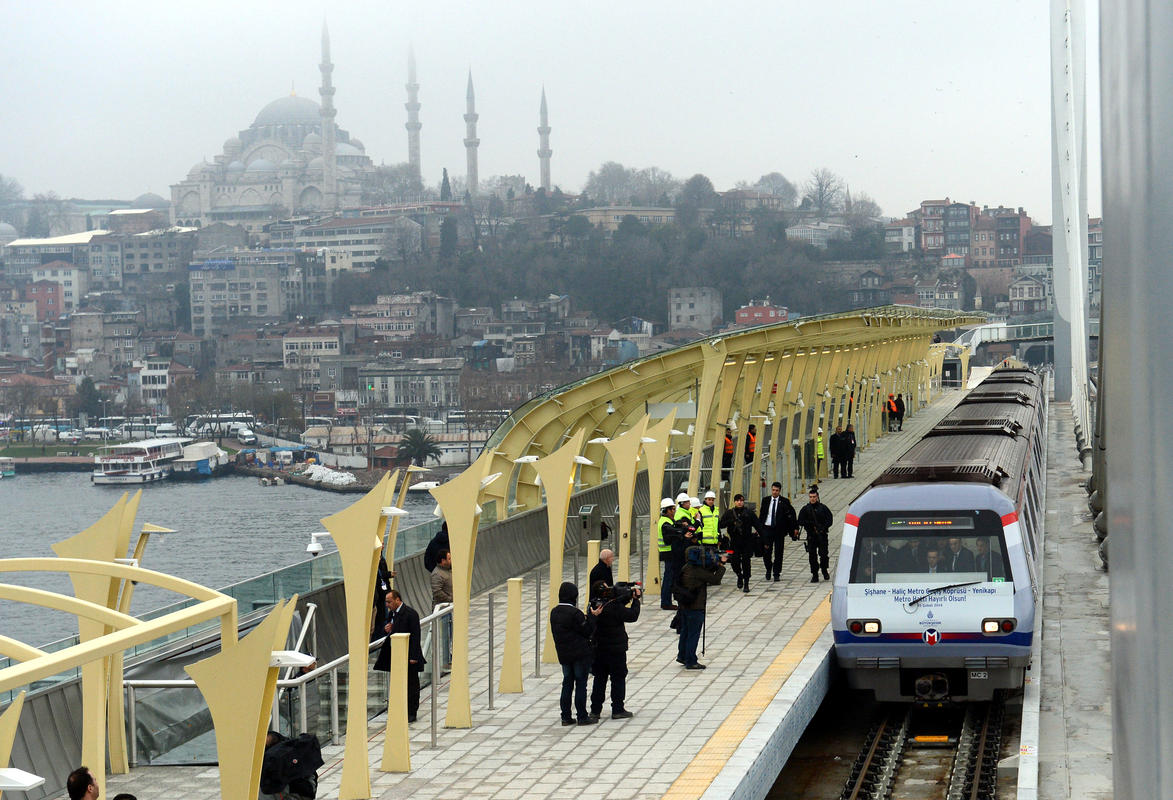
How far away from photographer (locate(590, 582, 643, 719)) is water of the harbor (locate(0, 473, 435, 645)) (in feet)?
176

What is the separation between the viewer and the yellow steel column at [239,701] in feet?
19.8

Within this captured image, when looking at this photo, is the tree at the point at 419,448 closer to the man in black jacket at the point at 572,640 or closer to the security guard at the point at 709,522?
the security guard at the point at 709,522

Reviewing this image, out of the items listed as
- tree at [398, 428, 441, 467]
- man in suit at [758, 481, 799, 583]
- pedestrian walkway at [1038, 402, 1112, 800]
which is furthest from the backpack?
tree at [398, 428, 441, 467]

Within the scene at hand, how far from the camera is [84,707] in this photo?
866cm

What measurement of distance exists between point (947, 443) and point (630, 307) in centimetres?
14522

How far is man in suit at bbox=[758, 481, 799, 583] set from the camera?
16.5 meters

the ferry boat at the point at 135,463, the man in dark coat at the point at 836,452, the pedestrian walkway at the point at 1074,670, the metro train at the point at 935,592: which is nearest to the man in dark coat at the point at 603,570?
the metro train at the point at 935,592

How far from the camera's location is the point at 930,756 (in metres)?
11.2

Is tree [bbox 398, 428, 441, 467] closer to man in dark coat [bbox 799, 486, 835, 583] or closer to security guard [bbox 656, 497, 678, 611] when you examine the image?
man in dark coat [bbox 799, 486, 835, 583]

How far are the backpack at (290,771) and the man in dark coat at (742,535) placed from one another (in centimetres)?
949

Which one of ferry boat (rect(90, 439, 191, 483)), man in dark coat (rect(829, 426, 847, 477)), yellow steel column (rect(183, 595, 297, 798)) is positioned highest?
yellow steel column (rect(183, 595, 297, 798))

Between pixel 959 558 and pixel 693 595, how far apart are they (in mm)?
2127

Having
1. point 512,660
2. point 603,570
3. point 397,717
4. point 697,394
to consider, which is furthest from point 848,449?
point 397,717

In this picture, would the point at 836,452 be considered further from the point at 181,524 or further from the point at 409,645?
the point at 181,524
